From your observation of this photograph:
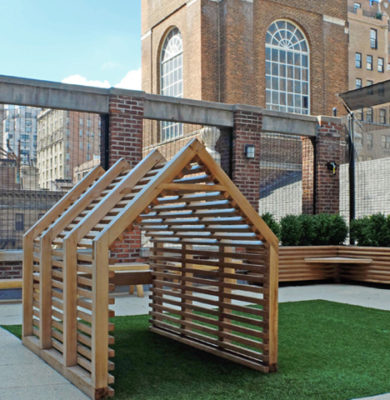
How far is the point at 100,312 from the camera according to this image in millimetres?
4574

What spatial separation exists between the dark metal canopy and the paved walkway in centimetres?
607

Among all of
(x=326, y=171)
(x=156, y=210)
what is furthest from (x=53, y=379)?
(x=326, y=171)

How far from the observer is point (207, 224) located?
228 inches

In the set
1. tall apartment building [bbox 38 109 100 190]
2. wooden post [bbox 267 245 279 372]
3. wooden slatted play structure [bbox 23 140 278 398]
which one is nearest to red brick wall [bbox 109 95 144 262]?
tall apartment building [bbox 38 109 100 190]

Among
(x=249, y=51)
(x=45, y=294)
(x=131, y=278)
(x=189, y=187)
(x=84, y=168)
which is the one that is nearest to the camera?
(x=189, y=187)

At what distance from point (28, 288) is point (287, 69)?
28071 mm

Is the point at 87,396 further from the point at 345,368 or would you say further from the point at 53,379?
the point at 345,368

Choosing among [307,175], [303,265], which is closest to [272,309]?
[303,265]

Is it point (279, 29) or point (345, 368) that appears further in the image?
point (279, 29)

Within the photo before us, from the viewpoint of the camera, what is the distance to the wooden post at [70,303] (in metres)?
5.15

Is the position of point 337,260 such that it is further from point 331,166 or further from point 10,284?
point 10,284

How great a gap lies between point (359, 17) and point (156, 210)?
206 feet

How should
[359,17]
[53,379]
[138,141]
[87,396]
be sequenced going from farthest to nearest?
1. [359,17]
2. [138,141]
3. [53,379]
4. [87,396]

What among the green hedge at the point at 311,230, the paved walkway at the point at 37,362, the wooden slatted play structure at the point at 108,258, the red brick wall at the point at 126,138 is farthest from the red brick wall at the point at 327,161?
the wooden slatted play structure at the point at 108,258
